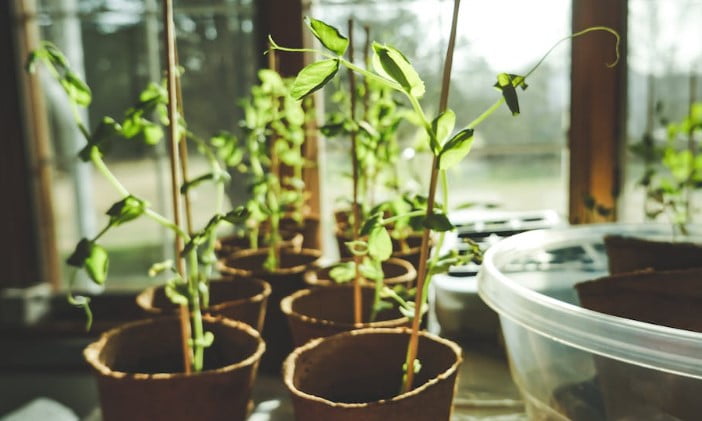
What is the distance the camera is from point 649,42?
4.68ft

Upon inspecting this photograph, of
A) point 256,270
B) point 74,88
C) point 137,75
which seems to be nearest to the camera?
point 74,88

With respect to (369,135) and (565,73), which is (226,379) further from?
(565,73)

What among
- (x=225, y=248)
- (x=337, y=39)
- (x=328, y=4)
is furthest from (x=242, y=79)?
(x=337, y=39)

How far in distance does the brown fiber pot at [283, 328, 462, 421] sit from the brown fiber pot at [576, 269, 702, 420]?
0.15m

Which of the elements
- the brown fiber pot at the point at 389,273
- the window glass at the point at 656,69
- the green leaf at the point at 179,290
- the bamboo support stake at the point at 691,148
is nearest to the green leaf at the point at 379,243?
the green leaf at the point at 179,290

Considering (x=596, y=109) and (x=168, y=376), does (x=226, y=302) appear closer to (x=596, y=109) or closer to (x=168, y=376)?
(x=168, y=376)

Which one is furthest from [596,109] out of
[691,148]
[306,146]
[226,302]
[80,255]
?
[80,255]

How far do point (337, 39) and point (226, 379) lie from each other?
0.39m

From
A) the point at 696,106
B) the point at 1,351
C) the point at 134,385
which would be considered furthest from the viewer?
the point at 1,351

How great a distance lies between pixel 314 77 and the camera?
0.49 metres

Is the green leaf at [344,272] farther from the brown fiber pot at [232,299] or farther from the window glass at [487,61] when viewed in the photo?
the window glass at [487,61]

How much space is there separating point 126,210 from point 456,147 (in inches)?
14.1

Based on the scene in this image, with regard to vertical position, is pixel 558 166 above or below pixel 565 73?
below

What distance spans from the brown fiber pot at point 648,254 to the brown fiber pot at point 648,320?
0.10 meters
